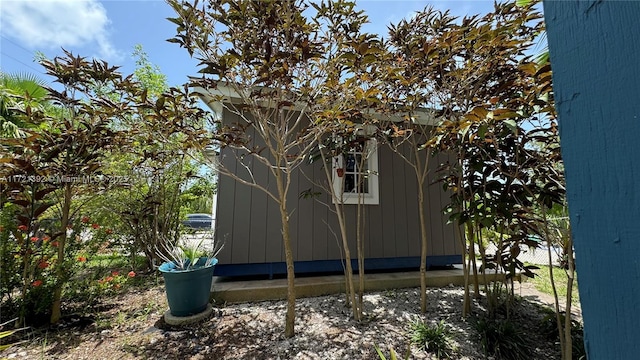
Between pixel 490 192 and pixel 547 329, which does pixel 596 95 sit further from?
pixel 547 329

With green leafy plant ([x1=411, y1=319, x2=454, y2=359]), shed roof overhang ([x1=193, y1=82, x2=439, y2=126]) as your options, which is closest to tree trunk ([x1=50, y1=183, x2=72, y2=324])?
shed roof overhang ([x1=193, y1=82, x2=439, y2=126])

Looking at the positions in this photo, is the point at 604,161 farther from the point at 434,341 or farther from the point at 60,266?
the point at 60,266

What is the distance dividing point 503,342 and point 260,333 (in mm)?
2188

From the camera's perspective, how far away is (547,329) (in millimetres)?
2531

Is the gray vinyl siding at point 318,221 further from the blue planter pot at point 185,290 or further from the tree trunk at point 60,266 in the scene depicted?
the tree trunk at point 60,266

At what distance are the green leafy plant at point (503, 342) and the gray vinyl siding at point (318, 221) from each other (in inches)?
67.3

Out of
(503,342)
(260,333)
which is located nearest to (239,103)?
(260,333)

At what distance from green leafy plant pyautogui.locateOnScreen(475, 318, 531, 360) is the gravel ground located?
0.08 m

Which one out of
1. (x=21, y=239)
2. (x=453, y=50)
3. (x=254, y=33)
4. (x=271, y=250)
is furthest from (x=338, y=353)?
(x=21, y=239)

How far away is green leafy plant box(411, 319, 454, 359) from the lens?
85.2 inches

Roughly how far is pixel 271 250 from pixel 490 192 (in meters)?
2.94

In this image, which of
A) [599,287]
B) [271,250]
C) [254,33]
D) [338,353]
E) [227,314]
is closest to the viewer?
[599,287]

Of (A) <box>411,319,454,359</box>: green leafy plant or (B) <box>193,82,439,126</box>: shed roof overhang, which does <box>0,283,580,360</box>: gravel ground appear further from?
(B) <box>193,82,439,126</box>: shed roof overhang

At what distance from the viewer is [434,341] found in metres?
2.21
